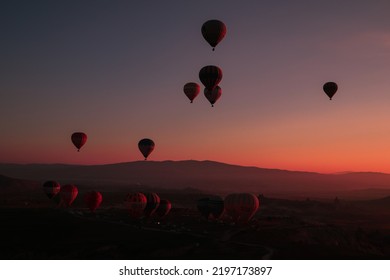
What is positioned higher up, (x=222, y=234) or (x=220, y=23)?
(x=220, y=23)

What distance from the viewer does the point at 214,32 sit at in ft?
226

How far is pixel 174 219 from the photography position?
87188 mm

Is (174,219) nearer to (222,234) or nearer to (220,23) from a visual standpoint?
(222,234)

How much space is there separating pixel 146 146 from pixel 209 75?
80.5 feet

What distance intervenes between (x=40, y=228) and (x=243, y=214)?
30061 millimetres

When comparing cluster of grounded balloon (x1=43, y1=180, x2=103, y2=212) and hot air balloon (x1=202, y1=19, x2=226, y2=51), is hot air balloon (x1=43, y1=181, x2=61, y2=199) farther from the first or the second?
hot air balloon (x1=202, y1=19, x2=226, y2=51)

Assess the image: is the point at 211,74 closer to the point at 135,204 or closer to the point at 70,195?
the point at 135,204

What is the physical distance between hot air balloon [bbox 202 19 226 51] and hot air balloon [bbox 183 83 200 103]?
42.9ft

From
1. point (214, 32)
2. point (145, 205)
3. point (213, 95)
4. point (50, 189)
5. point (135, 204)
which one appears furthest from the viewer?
point (50, 189)

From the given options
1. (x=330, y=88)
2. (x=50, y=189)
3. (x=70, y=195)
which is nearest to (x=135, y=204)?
(x=70, y=195)

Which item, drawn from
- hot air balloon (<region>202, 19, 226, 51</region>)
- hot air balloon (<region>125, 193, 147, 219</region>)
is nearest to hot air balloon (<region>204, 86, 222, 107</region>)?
hot air balloon (<region>202, 19, 226, 51</region>)

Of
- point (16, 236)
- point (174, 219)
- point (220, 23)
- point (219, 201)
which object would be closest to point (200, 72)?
point (220, 23)

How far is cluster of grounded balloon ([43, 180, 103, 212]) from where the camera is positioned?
88.9 metres

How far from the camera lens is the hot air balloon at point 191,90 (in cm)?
8038
